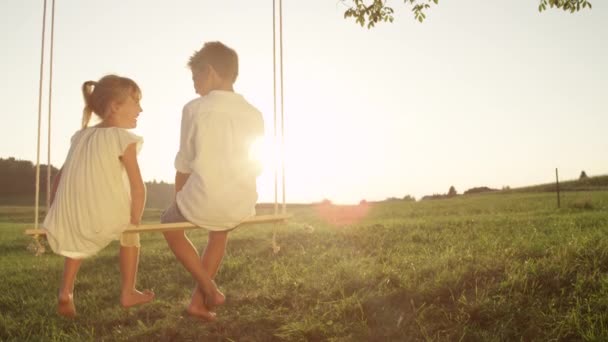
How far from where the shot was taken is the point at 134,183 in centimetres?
417

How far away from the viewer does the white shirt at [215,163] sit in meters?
4.09

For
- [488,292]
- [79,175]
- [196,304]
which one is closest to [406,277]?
[488,292]

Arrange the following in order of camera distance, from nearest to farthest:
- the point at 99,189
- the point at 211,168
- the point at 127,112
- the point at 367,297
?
the point at 211,168
the point at 99,189
the point at 127,112
the point at 367,297

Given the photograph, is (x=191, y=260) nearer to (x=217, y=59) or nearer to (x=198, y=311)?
(x=198, y=311)

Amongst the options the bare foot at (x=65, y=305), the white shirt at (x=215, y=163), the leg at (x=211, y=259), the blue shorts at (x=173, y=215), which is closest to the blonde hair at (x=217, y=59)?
the white shirt at (x=215, y=163)

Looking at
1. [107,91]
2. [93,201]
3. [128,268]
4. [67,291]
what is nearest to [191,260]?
[128,268]

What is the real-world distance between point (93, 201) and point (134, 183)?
35cm

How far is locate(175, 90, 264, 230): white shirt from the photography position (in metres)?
4.09

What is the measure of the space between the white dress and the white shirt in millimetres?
448

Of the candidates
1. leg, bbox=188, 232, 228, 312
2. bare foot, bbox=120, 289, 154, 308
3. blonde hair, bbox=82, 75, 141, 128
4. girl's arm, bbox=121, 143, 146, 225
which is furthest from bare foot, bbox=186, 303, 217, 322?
blonde hair, bbox=82, 75, 141, 128

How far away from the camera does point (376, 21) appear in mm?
Result: 8867

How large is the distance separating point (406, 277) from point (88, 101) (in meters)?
3.93

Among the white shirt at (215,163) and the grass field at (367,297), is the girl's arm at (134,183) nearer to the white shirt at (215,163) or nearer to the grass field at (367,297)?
the white shirt at (215,163)

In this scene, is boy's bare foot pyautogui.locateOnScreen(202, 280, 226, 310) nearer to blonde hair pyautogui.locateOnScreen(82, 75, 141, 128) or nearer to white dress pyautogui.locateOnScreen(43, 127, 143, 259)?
white dress pyautogui.locateOnScreen(43, 127, 143, 259)
